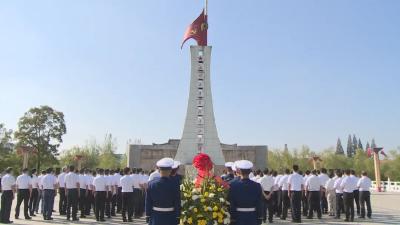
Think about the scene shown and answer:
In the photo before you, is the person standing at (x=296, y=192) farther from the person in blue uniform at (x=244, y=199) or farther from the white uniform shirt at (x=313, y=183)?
the person in blue uniform at (x=244, y=199)

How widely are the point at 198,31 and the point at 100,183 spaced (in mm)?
17751

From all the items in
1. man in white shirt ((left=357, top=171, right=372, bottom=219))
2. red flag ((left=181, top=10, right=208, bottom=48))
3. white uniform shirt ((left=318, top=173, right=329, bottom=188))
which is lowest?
man in white shirt ((left=357, top=171, right=372, bottom=219))

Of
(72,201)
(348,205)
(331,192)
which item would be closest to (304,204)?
(331,192)

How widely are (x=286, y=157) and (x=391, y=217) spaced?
42.7 metres

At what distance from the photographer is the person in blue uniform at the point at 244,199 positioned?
593 centimetres

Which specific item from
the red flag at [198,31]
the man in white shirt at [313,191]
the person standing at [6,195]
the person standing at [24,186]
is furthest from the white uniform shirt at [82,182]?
the red flag at [198,31]

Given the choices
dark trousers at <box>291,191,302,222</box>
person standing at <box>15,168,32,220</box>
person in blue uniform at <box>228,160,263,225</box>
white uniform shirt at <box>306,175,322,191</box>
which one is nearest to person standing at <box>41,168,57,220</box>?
person standing at <box>15,168,32,220</box>

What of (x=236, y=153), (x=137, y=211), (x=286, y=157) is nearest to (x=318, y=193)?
(x=137, y=211)

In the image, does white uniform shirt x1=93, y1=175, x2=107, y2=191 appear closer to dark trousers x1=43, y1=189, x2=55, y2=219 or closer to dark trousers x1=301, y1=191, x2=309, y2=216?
dark trousers x1=43, y1=189, x2=55, y2=219

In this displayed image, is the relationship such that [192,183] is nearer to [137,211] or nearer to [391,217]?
[137,211]

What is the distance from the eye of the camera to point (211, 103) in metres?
27.4

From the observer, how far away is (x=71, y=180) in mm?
12383

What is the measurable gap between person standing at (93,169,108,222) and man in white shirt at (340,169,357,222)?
7.38 metres

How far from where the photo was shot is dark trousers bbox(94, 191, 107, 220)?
12272mm
